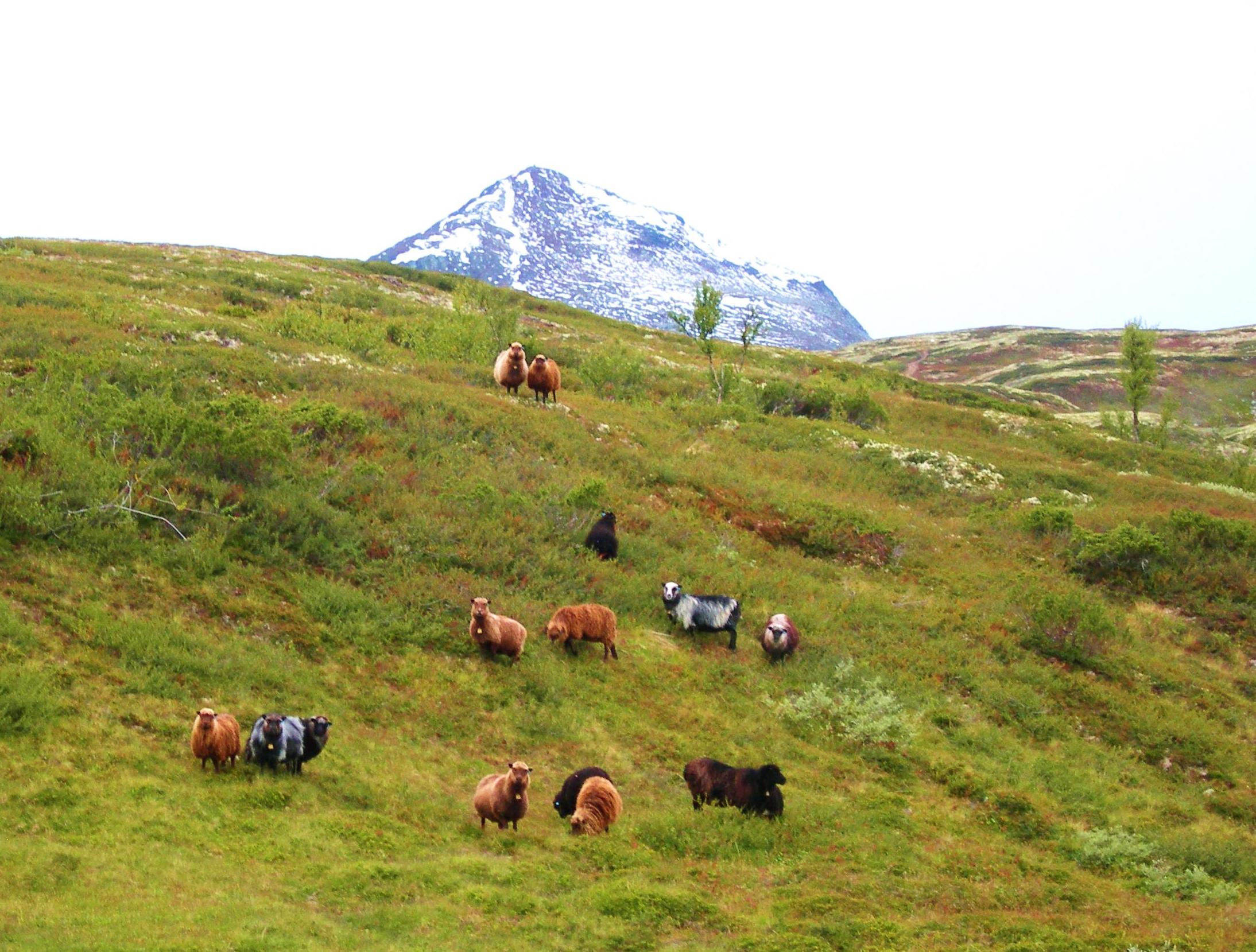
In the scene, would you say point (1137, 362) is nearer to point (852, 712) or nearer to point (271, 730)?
point (852, 712)

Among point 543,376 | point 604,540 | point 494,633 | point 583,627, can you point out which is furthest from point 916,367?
point 494,633

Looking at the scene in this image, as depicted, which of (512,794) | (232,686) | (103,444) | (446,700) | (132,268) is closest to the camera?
(512,794)

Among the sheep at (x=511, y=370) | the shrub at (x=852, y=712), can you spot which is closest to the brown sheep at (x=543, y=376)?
the sheep at (x=511, y=370)

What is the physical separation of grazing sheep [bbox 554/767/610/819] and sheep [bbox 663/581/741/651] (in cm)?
728

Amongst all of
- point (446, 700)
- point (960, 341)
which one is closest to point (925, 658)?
point (446, 700)

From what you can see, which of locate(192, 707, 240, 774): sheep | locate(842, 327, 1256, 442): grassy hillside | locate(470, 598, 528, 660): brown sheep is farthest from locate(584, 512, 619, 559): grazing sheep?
locate(842, 327, 1256, 442): grassy hillside

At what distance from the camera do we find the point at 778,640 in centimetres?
1738

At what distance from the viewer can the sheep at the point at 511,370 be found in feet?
91.6

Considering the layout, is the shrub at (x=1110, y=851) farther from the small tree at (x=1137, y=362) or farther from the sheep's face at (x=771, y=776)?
the small tree at (x=1137, y=362)

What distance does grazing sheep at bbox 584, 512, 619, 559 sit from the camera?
64.1 feet

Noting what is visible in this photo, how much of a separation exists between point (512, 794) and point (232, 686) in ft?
14.6

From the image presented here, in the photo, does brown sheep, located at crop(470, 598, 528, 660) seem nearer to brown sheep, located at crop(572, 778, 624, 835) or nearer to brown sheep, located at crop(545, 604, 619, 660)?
brown sheep, located at crop(545, 604, 619, 660)

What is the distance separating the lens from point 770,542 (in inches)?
963

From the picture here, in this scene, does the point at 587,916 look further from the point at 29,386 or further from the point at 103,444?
the point at 29,386
